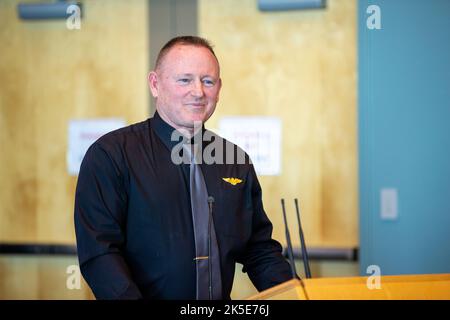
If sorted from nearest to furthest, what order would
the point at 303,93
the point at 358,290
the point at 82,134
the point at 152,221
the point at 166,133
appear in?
the point at 358,290, the point at 152,221, the point at 166,133, the point at 303,93, the point at 82,134

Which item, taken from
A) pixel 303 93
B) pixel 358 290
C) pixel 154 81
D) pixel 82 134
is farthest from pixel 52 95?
pixel 358 290

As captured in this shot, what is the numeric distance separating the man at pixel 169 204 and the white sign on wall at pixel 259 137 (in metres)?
1.36

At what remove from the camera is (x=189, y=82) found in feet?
6.44

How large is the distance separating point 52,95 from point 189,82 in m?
1.89

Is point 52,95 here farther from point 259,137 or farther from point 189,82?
point 189,82

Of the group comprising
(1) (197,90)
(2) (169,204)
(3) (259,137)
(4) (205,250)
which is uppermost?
(1) (197,90)

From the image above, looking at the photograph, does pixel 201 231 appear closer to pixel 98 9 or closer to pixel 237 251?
pixel 237 251

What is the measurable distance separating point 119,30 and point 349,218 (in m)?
1.56

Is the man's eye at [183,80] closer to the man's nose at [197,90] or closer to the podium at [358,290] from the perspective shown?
the man's nose at [197,90]

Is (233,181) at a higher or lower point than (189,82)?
lower

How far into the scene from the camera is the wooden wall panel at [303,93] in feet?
11.1
